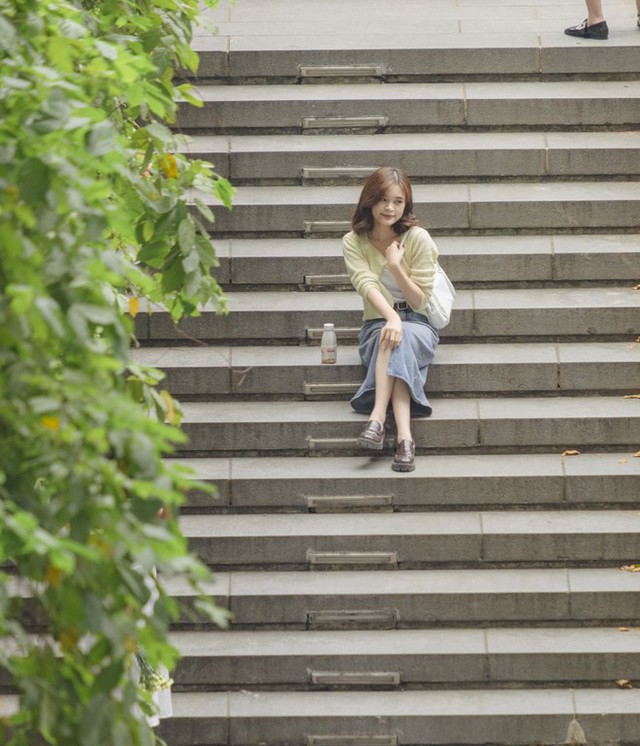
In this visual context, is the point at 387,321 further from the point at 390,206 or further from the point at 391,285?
the point at 390,206

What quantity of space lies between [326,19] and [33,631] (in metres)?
5.29

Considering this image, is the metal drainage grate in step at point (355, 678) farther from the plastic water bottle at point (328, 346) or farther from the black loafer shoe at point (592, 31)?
the black loafer shoe at point (592, 31)

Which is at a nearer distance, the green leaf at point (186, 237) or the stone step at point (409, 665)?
the green leaf at point (186, 237)

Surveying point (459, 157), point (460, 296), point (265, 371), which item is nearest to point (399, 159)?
point (459, 157)

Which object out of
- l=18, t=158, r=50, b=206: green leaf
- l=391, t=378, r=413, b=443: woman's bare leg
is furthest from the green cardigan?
l=18, t=158, r=50, b=206: green leaf

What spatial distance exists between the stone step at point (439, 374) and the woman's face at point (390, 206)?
940 mm

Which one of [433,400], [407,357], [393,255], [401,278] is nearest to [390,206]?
[393,255]

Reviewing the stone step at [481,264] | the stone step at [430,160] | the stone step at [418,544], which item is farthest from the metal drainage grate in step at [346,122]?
the stone step at [418,544]

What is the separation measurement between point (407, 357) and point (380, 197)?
0.94 metres

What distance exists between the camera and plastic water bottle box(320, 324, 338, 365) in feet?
29.5

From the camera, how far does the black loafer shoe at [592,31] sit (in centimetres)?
1054

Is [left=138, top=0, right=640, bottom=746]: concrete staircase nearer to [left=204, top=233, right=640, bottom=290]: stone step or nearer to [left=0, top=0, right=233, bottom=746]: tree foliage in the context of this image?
[left=204, top=233, right=640, bottom=290]: stone step

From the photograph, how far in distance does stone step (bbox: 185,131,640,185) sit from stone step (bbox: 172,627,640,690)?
3380 mm

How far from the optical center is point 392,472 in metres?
8.61
